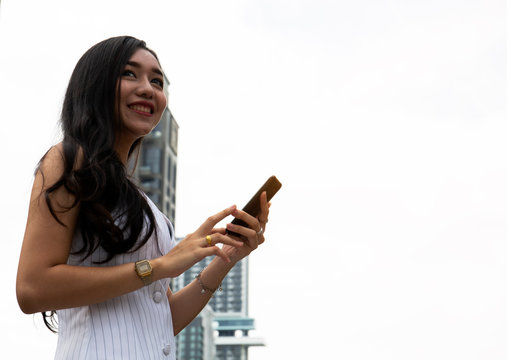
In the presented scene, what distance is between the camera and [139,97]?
1.99 metres

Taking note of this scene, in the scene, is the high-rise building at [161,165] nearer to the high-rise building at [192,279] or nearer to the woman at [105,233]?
the high-rise building at [192,279]

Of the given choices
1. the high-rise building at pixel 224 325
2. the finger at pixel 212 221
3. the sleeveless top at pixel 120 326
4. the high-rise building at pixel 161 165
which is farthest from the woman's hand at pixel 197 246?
the high-rise building at pixel 161 165

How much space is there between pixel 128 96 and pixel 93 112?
12cm

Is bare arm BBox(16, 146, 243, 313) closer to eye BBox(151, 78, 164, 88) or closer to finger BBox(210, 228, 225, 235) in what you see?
finger BBox(210, 228, 225, 235)

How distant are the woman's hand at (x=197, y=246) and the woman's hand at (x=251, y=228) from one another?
60 mm

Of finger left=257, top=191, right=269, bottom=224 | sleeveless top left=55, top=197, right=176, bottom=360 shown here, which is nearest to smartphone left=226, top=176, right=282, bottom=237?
finger left=257, top=191, right=269, bottom=224

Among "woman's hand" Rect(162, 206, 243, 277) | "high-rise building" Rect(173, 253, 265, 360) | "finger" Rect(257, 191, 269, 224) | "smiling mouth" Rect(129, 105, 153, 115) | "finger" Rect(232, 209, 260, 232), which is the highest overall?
"high-rise building" Rect(173, 253, 265, 360)

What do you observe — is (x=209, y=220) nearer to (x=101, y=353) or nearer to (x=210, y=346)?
(x=101, y=353)

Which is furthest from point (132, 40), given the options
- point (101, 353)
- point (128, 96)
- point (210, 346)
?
point (210, 346)

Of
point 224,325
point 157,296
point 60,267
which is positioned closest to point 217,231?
point 157,296

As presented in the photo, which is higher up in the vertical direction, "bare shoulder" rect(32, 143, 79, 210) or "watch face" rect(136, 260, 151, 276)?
"bare shoulder" rect(32, 143, 79, 210)

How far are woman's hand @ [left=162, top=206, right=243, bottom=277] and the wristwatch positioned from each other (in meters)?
0.05

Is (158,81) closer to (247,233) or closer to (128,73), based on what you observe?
(128,73)

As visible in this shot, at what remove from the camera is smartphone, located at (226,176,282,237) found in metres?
1.92
